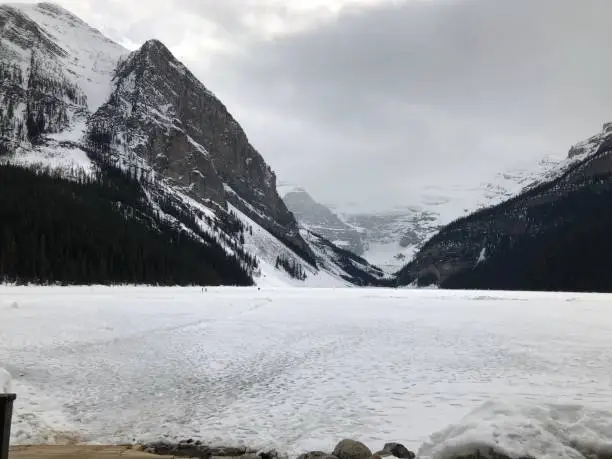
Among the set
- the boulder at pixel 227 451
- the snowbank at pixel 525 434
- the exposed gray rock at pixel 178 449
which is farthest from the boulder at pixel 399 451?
the exposed gray rock at pixel 178 449

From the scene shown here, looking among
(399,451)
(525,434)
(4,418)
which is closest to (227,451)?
(399,451)

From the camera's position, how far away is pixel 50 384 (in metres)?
15.6

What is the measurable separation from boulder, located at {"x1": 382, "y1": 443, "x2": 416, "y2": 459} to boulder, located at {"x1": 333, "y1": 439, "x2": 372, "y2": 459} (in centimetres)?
37

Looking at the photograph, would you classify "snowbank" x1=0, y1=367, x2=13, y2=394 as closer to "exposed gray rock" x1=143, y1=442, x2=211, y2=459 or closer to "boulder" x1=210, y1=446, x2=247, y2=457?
"exposed gray rock" x1=143, y1=442, x2=211, y2=459

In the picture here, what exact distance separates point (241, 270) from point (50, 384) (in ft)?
594

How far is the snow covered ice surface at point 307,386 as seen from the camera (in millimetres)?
10312

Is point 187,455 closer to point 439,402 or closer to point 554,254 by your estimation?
point 439,402

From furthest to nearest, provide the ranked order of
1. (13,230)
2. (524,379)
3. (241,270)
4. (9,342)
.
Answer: (241,270) → (13,230) → (9,342) → (524,379)

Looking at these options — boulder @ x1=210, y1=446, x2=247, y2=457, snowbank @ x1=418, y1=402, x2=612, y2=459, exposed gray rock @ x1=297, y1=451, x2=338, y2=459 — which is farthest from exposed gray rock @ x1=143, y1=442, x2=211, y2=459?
snowbank @ x1=418, y1=402, x2=612, y2=459

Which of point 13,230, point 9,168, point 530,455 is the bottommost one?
point 530,455

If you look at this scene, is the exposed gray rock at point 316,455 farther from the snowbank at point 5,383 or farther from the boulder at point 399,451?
the snowbank at point 5,383

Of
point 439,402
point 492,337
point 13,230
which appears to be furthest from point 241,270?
point 439,402

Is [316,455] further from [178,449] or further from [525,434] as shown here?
[525,434]

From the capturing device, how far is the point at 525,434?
29.2 feet
